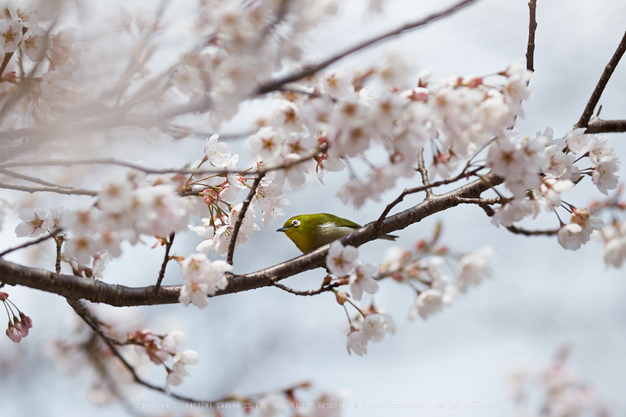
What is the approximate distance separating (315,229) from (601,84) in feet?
8.77

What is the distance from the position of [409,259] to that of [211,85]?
1.11m

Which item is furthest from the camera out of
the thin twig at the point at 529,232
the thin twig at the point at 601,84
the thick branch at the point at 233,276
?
the thin twig at the point at 529,232

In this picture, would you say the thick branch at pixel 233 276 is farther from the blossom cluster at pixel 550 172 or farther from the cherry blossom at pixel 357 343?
the cherry blossom at pixel 357 343

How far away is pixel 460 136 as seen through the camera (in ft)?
5.54

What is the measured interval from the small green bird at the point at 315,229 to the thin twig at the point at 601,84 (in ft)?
7.75

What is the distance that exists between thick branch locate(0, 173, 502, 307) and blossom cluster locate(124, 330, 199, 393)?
308 millimetres

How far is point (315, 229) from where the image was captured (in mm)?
4516

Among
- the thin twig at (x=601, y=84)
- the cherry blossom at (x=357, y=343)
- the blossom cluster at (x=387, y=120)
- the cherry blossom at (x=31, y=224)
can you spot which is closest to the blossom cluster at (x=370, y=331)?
the cherry blossom at (x=357, y=343)

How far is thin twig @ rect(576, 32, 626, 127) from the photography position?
8.23 ft

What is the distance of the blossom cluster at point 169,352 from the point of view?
2346mm

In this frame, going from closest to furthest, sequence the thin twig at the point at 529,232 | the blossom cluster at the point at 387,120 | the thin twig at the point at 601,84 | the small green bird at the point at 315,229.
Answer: the blossom cluster at the point at 387,120, the thin twig at the point at 601,84, the thin twig at the point at 529,232, the small green bird at the point at 315,229

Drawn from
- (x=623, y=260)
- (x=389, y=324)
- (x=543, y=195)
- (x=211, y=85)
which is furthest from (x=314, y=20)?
(x=623, y=260)

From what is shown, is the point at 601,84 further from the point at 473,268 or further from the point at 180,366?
the point at 180,366

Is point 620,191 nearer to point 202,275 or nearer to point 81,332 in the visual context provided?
point 202,275
